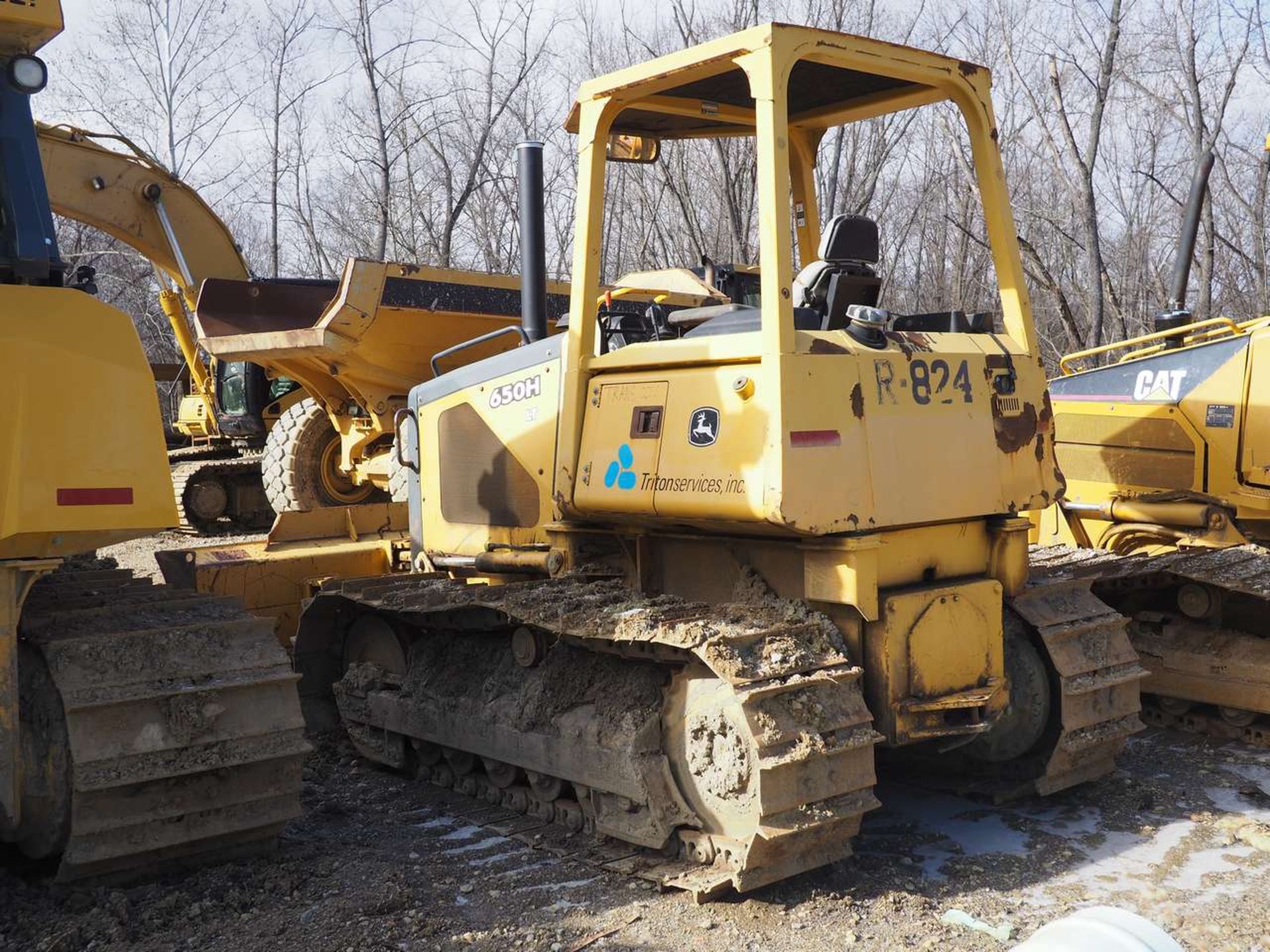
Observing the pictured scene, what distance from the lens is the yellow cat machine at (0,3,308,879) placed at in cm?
375

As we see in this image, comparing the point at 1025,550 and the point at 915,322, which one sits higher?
the point at 915,322

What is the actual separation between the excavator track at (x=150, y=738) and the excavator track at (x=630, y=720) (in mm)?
1025

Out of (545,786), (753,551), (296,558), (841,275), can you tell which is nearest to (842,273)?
(841,275)

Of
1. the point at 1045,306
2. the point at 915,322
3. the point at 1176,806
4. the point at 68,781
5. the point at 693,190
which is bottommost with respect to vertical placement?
the point at 1176,806

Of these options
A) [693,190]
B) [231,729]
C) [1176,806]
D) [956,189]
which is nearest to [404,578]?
[231,729]

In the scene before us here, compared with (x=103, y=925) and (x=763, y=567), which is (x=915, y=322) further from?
(x=103, y=925)

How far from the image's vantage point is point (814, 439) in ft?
13.9

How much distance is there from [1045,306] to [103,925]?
2134 centimetres

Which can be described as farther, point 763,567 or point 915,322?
point 915,322

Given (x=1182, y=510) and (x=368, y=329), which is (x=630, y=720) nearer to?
(x=1182, y=510)

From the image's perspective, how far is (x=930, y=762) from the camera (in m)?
5.50

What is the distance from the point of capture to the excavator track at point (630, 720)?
4062 mm

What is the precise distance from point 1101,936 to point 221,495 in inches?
548

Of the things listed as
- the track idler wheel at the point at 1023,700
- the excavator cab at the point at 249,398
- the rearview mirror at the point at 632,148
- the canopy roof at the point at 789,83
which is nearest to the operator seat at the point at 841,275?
the canopy roof at the point at 789,83
